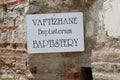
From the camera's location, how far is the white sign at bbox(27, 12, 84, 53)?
342 cm

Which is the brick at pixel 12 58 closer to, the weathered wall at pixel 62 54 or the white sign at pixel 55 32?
the weathered wall at pixel 62 54

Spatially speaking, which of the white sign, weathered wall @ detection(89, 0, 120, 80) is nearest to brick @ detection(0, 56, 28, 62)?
the white sign

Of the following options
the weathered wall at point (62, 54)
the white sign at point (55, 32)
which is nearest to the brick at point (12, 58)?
the weathered wall at point (62, 54)

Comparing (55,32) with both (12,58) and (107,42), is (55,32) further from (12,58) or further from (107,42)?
(12,58)

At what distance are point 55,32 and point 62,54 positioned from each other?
248 millimetres

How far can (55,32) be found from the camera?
345 centimetres

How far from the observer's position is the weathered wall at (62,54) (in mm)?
3075

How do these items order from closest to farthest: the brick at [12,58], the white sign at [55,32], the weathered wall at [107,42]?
1. the weathered wall at [107,42]
2. the white sign at [55,32]
3. the brick at [12,58]

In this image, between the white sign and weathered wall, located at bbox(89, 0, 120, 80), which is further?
the white sign

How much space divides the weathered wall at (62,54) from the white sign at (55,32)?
0.07m

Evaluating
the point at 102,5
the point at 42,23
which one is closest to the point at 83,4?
the point at 102,5

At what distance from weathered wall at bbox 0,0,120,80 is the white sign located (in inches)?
2.8

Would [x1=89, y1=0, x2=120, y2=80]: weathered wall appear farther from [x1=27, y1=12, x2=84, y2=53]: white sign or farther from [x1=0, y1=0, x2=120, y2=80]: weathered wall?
[x1=27, y1=12, x2=84, y2=53]: white sign

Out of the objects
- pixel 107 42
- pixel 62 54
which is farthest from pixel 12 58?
pixel 107 42
